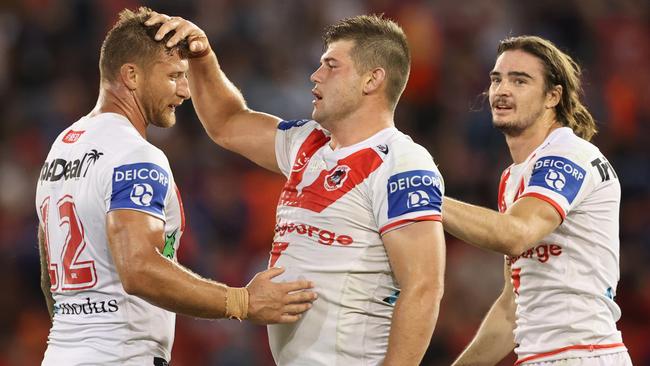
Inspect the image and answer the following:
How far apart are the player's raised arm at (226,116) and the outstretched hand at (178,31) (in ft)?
0.06

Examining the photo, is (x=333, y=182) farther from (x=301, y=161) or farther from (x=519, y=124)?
(x=519, y=124)

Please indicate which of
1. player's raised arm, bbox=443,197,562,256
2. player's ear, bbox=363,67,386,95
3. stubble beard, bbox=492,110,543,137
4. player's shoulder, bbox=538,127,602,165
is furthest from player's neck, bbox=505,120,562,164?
player's ear, bbox=363,67,386,95

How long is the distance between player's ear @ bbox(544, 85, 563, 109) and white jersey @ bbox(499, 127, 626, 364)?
0.34 meters

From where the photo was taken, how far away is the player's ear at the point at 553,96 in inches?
245

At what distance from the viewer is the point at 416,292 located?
500 cm

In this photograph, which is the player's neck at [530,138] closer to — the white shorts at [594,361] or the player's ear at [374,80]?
the player's ear at [374,80]

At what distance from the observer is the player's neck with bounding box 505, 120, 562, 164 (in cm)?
616

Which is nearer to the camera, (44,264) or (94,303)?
(94,303)

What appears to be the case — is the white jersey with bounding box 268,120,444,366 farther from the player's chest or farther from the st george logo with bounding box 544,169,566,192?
the st george logo with bounding box 544,169,566,192

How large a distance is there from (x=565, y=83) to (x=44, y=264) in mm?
3055

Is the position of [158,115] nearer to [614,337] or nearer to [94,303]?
[94,303]

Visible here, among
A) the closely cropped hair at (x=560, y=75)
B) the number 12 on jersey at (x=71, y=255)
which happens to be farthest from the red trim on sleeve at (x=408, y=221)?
the closely cropped hair at (x=560, y=75)

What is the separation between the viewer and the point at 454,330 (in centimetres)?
1048

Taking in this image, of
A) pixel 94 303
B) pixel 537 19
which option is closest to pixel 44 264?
pixel 94 303
